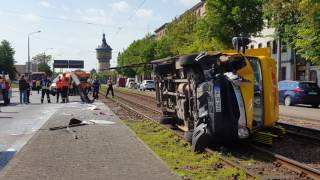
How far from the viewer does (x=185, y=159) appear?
1091 centimetres

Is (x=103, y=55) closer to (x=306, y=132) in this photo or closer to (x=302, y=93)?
(x=302, y=93)

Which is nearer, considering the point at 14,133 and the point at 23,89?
the point at 14,133

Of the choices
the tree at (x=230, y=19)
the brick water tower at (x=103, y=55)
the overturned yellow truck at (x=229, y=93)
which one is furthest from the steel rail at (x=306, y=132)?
the brick water tower at (x=103, y=55)

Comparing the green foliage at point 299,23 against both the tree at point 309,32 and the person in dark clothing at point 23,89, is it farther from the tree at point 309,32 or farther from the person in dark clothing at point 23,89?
the person in dark clothing at point 23,89

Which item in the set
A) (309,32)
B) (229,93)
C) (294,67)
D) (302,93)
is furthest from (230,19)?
(229,93)

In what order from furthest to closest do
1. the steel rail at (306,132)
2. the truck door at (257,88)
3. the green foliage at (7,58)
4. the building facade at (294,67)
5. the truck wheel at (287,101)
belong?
the green foliage at (7,58) < the building facade at (294,67) < the truck wheel at (287,101) < the steel rail at (306,132) < the truck door at (257,88)

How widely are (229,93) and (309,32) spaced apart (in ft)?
73.2

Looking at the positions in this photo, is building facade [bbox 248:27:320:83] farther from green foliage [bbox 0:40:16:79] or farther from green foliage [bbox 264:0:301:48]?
green foliage [bbox 0:40:16:79]

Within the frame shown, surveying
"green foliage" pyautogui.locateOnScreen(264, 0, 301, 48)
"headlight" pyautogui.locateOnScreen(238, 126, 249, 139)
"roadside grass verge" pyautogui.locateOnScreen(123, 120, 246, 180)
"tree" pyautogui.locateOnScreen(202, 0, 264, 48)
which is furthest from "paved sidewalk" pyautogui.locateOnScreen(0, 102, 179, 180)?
"tree" pyautogui.locateOnScreen(202, 0, 264, 48)

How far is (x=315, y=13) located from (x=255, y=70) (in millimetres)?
18425

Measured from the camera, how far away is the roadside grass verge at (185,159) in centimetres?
918

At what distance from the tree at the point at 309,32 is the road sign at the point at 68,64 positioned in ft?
277

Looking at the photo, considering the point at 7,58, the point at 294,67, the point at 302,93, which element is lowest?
the point at 302,93

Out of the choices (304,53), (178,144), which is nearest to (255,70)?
(178,144)
